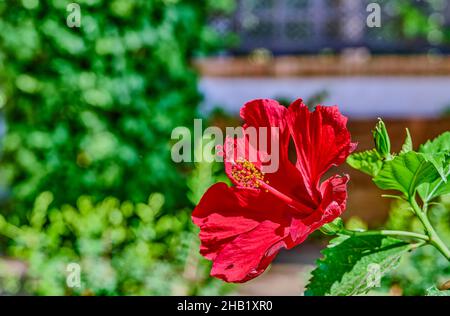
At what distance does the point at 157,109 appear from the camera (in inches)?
148

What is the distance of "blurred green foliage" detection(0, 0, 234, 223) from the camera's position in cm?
350

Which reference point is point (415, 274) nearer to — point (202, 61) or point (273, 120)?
point (273, 120)

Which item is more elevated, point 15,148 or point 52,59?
point 52,59

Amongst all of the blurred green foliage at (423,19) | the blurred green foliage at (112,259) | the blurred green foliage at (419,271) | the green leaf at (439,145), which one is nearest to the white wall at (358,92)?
the blurred green foliage at (423,19)

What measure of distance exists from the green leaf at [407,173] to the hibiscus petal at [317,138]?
2.0 inches

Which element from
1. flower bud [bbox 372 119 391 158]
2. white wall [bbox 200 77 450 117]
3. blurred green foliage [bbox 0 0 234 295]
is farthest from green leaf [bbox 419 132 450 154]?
white wall [bbox 200 77 450 117]

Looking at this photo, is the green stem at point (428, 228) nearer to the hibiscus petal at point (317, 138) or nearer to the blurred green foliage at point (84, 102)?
the hibiscus petal at point (317, 138)

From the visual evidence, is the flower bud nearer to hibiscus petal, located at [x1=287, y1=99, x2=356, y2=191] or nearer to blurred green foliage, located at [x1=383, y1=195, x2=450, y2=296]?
hibiscus petal, located at [x1=287, y1=99, x2=356, y2=191]

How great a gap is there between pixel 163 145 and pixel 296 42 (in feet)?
6.00

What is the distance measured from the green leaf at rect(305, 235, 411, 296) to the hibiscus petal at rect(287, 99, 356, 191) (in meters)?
0.10

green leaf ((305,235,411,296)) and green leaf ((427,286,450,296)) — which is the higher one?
green leaf ((305,235,411,296))

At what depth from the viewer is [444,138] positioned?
33.8 inches

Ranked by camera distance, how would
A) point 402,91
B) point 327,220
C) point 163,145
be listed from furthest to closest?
point 402,91
point 163,145
point 327,220

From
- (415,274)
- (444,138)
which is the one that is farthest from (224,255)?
(415,274)
